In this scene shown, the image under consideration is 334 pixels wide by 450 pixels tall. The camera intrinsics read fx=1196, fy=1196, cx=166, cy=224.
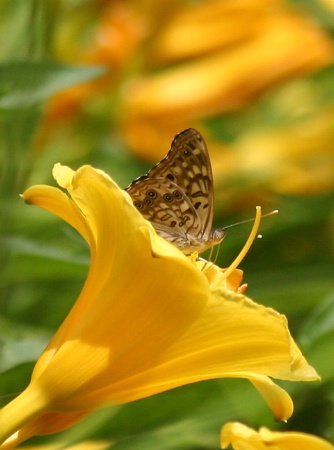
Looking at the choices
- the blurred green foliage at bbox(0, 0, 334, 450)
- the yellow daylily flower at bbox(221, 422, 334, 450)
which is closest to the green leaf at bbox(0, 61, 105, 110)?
the blurred green foliage at bbox(0, 0, 334, 450)

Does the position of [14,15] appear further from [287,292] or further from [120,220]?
[120,220]

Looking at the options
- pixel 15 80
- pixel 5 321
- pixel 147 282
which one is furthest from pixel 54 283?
pixel 147 282

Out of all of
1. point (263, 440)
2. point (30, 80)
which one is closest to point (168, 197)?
point (30, 80)

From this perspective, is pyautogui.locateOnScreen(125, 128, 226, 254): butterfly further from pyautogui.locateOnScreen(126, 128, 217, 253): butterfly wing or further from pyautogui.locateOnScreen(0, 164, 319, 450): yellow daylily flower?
pyautogui.locateOnScreen(0, 164, 319, 450): yellow daylily flower

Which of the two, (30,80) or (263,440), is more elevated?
(30,80)

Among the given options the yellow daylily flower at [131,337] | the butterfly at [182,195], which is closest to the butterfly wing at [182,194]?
the butterfly at [182,195]

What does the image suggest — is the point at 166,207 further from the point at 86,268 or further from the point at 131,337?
the point at 131,337

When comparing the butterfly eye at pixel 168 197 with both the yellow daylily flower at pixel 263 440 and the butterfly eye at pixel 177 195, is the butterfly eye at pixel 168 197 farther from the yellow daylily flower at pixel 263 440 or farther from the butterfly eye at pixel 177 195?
the yellow daylily flower at pixel 263 440
